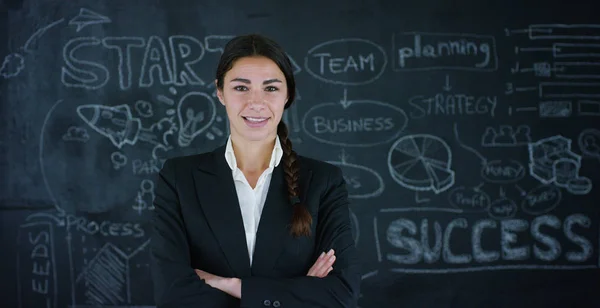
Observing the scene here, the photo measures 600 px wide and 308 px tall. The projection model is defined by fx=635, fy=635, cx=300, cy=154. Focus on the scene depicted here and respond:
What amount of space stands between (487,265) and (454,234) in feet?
0.82

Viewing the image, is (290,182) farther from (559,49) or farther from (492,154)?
(559,49)

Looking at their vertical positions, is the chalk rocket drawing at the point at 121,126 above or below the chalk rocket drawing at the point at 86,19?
below

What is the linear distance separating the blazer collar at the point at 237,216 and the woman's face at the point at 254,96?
0.15m

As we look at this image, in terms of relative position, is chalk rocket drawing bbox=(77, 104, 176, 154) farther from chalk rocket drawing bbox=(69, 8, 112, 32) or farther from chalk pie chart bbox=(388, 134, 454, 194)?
chalk pie chart bbox=(388, 134, 454, 194)

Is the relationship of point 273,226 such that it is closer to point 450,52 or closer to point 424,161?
point 424,161

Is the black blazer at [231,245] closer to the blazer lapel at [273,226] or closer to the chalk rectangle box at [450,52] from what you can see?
the blazer lapel at [273,226]

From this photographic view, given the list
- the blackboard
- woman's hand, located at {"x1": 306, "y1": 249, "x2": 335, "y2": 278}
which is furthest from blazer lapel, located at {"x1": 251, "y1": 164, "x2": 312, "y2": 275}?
the blackboard

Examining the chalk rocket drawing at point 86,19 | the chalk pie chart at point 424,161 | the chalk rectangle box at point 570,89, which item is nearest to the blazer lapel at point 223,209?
the chalk pie chart at point 424,161

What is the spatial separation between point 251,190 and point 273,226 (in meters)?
0.13

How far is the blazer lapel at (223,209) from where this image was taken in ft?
5.42

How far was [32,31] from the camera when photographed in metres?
3.64

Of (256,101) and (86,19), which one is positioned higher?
(86,19)

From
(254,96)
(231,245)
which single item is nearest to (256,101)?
(254,96)

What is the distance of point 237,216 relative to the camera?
1.68 m
